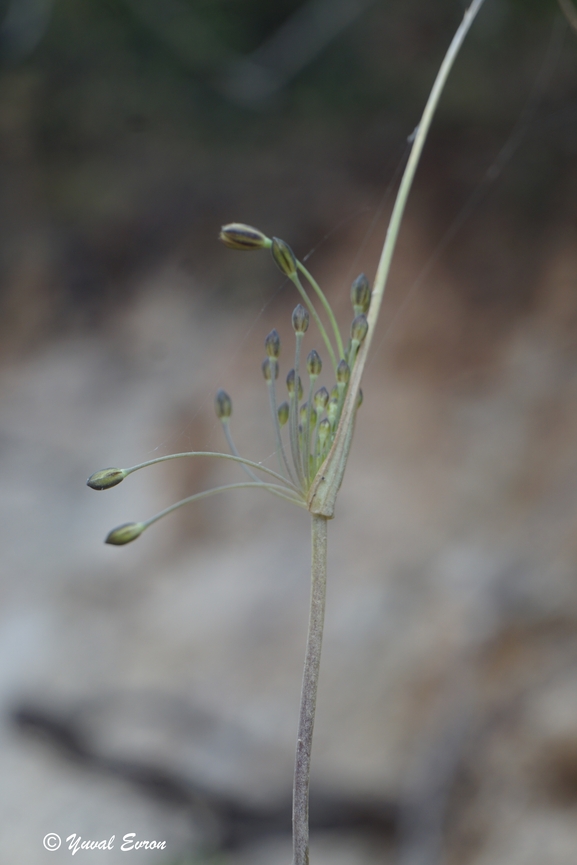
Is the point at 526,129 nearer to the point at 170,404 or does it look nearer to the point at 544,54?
the point at 544,54

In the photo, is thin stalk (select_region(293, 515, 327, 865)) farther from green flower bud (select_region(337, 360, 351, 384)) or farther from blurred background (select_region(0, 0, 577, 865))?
blurred background (select_region(0, 0, 577, 865))

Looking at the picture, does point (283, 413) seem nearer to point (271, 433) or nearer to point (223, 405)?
point (223, 405)

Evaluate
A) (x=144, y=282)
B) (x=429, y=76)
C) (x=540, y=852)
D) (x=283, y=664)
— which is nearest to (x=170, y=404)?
(x=144, y=282)

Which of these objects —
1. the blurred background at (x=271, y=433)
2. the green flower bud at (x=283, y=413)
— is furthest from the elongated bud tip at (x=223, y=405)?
the blurred background at (x=271, y=433)

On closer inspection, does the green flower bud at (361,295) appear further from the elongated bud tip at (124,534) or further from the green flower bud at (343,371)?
the elongated bud tip at (124,534)

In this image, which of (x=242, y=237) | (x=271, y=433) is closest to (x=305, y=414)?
(x=242, y=237)

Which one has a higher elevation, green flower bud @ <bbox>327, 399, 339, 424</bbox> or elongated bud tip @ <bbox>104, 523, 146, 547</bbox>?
green flower bud @ <bbox>327, 399, 339, 424</bbox>

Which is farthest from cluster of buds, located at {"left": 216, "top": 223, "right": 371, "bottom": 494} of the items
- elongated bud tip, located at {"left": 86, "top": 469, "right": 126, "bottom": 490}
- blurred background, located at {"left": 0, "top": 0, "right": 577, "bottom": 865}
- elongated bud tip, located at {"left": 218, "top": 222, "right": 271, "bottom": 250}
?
blurred background, located at {"left": 0, "top": 0, "right": 577, "bottom": 865}
